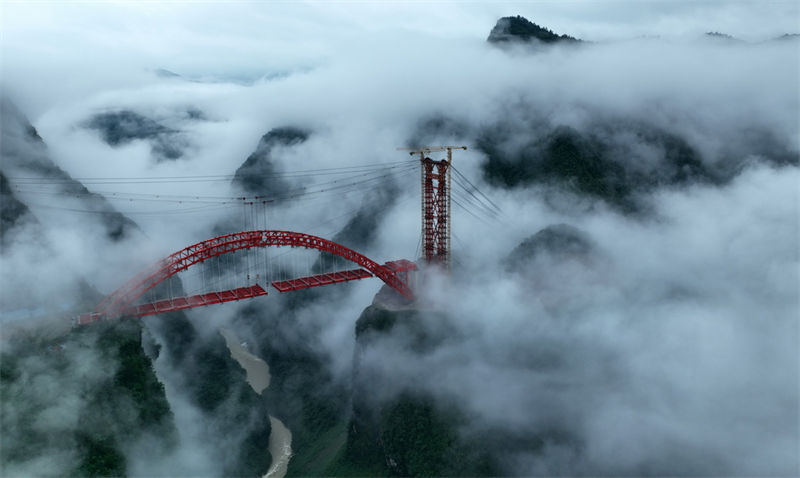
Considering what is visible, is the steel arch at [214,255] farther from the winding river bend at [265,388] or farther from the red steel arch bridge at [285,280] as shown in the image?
the winding river bend at [265,388]

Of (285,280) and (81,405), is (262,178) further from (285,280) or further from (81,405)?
(81,405)

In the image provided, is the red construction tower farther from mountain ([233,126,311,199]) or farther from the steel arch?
mountain ([233,126,311,199])

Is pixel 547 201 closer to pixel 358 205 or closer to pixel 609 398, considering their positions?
pixel 358 205

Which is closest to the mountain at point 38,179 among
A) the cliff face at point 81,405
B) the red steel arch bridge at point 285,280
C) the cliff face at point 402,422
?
the red steel arch bridge at point 285,280

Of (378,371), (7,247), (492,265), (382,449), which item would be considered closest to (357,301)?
(492,265)

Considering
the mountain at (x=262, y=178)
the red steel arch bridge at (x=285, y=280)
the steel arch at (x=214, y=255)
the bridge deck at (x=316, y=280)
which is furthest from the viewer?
the mountain at (x=262, y=178)

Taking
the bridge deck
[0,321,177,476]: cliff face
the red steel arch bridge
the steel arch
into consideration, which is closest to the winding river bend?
the red steel arch bridge
